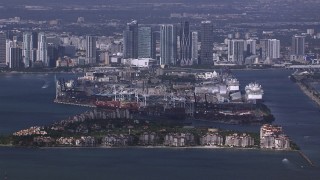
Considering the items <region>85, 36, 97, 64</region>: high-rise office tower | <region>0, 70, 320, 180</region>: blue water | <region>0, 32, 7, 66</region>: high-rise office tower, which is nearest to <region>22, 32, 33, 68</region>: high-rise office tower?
<region>0, 32, 7, 66</region>: high-rise office tower

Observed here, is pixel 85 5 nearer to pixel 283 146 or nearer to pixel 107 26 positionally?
pixel 107 26

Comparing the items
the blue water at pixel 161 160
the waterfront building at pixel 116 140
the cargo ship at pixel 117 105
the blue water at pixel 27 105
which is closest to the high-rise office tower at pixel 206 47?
the blue water at pixel 27 105

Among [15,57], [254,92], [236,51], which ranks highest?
[236,51]

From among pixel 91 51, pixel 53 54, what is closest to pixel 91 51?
pixel 91 51

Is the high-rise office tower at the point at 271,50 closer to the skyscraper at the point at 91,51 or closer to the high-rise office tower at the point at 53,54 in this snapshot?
the skyscraper at the point at 91,51

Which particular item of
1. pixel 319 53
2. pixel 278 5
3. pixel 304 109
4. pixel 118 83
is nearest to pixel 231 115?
pixel 304 109

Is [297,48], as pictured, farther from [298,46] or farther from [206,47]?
[206,47]

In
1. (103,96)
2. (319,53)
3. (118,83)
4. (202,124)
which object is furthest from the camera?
(319,53)
